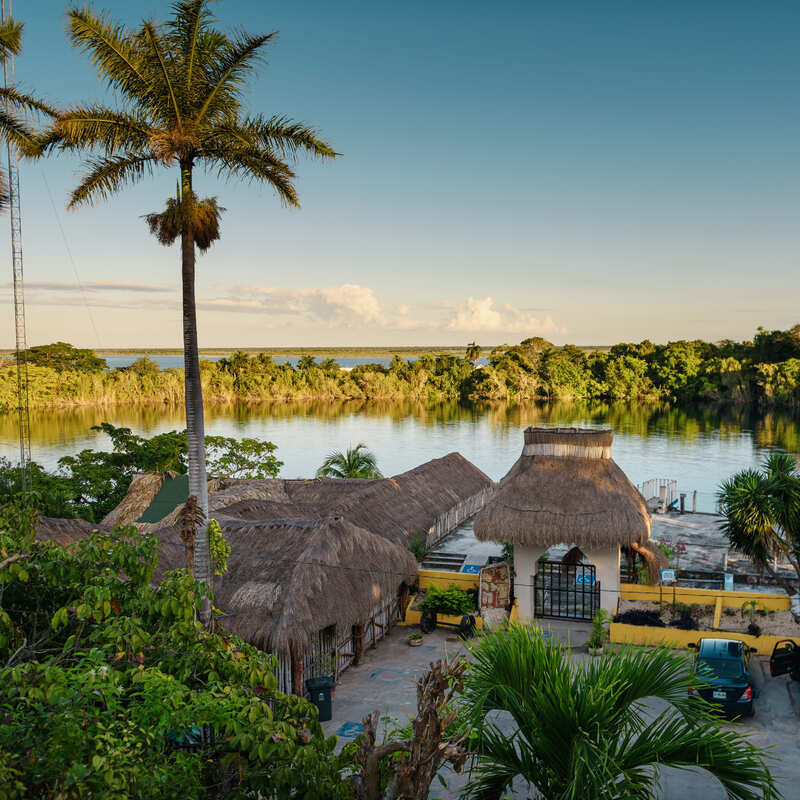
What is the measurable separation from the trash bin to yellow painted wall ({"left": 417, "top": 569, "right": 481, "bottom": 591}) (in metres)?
7.57

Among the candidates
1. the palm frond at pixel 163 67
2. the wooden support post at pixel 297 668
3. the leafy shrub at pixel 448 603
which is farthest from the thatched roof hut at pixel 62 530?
the palm frond at pixel 163 67

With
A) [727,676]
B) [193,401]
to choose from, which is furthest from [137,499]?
[727,676]

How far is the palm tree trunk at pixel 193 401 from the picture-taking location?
15.8m

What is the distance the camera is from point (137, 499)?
29.0 meters

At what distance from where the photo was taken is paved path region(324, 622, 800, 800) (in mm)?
12336

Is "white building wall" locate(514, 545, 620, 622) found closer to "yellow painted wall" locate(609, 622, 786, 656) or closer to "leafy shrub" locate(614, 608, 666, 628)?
"leafy shrub" locate(614, 608, 666, 628)

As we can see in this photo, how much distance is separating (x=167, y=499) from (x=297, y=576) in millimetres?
11988

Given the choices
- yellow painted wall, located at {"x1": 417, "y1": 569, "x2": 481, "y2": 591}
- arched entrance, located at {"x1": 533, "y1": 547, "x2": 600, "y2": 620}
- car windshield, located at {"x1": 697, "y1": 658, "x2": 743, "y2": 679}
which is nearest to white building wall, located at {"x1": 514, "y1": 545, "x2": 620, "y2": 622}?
arched entrance, located at {"x1": 533, "y1": 547, "x2": 600, "y2": 620}

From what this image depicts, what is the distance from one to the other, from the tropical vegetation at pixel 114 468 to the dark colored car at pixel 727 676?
22.4m

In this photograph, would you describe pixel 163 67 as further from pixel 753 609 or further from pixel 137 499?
pixel 753 609

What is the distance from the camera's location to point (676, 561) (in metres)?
27.9

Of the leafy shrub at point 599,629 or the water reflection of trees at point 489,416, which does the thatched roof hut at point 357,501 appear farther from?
the water reflection of trees at point 489,416

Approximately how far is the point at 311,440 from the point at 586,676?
7904cm

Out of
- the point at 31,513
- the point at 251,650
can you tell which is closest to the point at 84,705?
the point at 251,650
